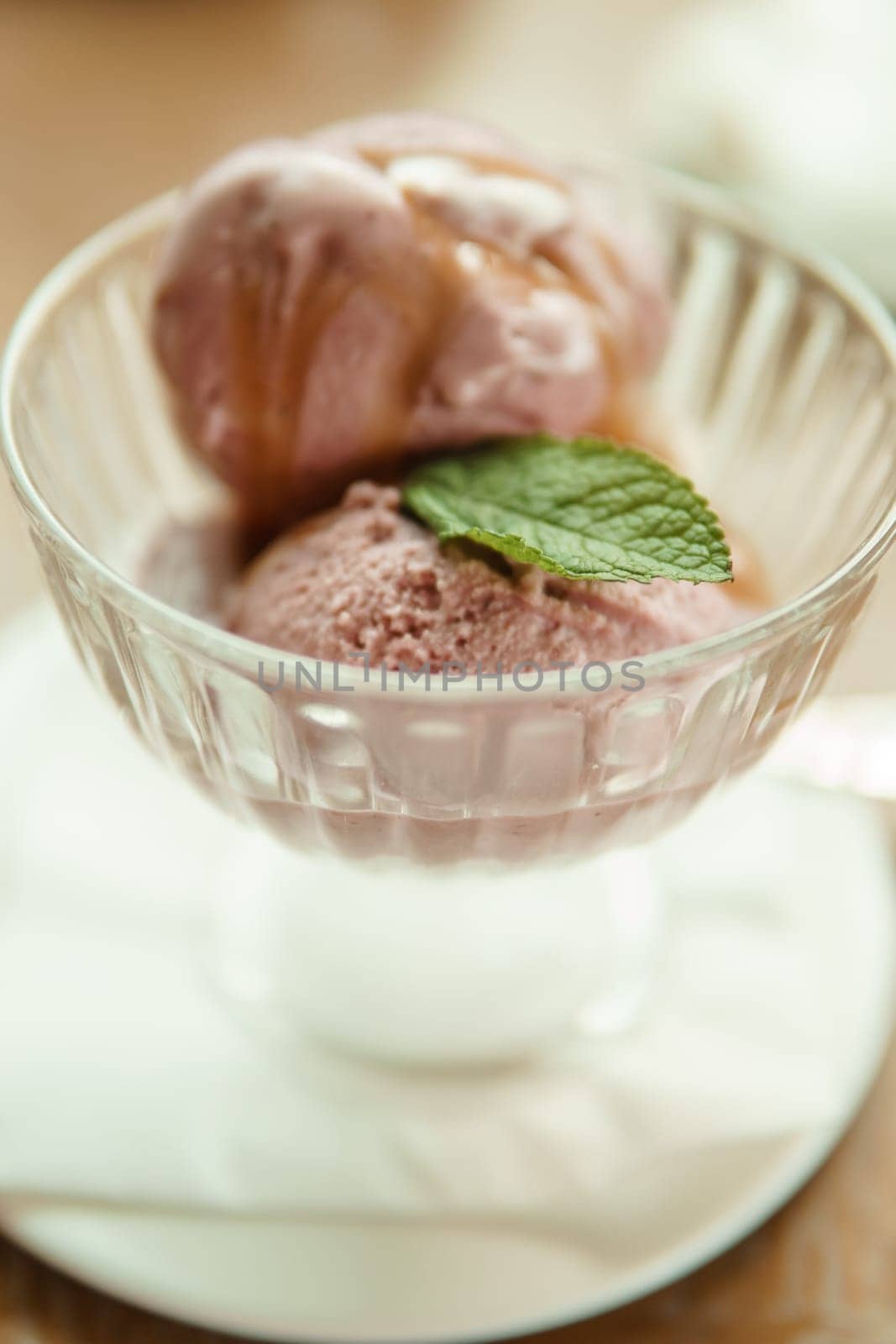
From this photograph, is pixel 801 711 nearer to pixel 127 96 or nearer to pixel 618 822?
pixel 618 822

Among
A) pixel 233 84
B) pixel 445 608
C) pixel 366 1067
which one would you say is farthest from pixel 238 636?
pixel 233 84

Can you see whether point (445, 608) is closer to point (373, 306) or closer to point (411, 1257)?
point (373, 306)

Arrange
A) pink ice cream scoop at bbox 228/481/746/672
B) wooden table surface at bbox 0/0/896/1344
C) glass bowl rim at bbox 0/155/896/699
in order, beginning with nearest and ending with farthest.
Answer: glass bowl rim at bbox 0/155/896/699 → pink ice cream scoop at bbox 228/481/746/672 → wooden table surface at bbox 0/0/896/1344

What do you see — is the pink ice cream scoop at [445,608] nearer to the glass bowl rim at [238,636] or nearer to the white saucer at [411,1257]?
the glass bowl rim at [238,636]

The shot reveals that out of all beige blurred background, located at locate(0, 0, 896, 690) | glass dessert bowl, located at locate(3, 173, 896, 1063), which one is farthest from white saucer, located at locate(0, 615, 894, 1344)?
beige blurred background, located at locate(0, 0, 896, 690)

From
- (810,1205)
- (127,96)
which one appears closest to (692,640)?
(810,1205)

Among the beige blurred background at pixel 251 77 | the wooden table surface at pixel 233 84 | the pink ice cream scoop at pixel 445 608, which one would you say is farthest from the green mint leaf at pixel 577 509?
the beige blurred background at pixel 251 77

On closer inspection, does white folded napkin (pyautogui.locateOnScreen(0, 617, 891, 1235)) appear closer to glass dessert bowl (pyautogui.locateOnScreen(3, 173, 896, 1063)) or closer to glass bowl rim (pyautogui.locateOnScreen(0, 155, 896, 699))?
glass dessert bowl (pyautogui.locateOnScreen(3, 173, 896, 1063))
